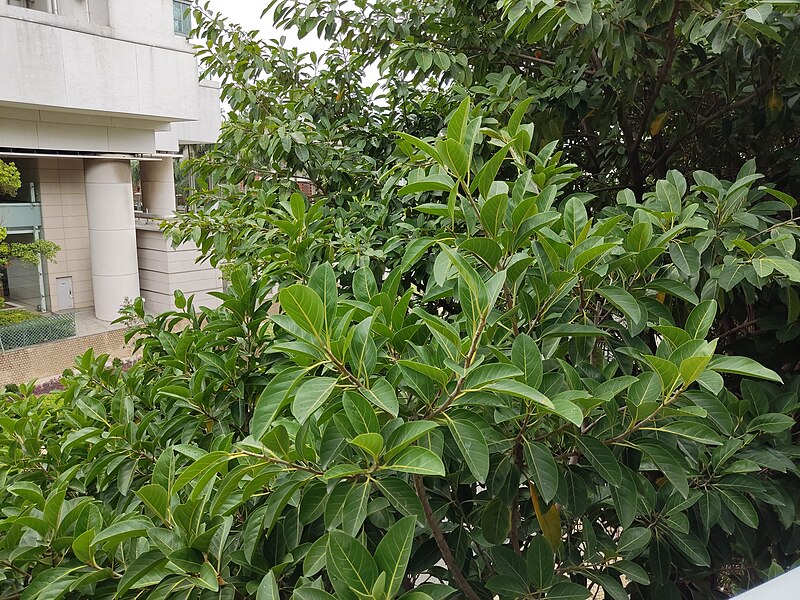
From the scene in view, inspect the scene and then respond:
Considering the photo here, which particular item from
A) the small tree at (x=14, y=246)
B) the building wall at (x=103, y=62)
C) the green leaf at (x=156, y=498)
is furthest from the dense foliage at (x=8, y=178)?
the green leaf at (x=156, y=498)

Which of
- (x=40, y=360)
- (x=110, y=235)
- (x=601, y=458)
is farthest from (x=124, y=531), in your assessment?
(x=110, y=235)

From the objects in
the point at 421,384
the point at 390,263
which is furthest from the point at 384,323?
the point at 390,263

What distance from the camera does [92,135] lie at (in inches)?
188

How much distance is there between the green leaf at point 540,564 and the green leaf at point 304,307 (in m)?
0.28

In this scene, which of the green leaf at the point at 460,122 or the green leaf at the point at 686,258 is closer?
the green leaf at the point at 460,122

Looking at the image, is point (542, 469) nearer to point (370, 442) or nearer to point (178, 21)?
point (370, 442)

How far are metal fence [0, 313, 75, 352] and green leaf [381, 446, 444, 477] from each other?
3.75 m

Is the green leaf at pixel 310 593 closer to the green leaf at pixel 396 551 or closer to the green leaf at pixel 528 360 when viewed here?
the green leaf at pixel 396 551

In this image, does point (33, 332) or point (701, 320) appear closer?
point (701, 320)

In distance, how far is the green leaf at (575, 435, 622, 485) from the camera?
480mm

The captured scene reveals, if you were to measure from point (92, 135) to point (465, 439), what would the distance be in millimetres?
5264

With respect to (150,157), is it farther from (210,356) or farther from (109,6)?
(210,356)

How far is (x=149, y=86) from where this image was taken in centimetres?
484

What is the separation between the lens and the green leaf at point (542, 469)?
1.52ft
